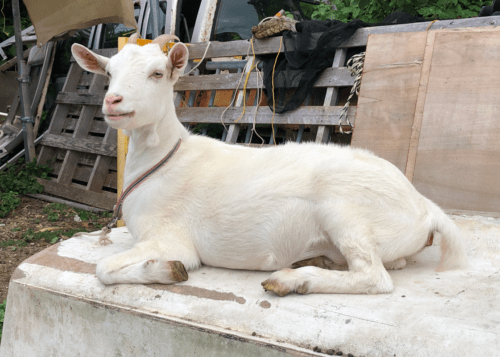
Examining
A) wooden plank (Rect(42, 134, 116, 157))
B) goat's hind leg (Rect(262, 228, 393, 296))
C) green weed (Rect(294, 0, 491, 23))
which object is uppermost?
green weed (Rect(294, 0, 491, 23))

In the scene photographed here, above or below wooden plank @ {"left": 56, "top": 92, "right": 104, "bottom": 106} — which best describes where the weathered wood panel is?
above

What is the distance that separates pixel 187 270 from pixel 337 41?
3.13m

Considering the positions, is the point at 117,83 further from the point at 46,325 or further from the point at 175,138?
the point at 46,325

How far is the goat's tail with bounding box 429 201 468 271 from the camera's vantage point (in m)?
2.19

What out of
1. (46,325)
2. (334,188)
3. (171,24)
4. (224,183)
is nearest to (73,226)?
(171,24)

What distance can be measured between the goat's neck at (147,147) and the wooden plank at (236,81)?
246 centimetres

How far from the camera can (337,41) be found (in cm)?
450

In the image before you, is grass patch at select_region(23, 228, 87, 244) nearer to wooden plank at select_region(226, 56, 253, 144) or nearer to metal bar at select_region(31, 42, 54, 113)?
wooden plank at select_region(226, 56, 253, 144)

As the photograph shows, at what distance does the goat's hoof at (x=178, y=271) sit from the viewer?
2148 millimetres

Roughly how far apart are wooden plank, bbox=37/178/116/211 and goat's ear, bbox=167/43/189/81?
4.53 metres

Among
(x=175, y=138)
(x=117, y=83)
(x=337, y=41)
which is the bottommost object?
(x=175, y=138)

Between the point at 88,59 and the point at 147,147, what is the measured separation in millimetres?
601

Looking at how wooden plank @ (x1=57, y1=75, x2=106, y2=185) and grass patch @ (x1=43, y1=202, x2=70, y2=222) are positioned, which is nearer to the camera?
grass patch @ (x1=43, y1=202, x2=70, y2=222)

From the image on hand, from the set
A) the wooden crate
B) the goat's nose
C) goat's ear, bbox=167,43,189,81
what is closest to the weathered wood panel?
the wooden crate
